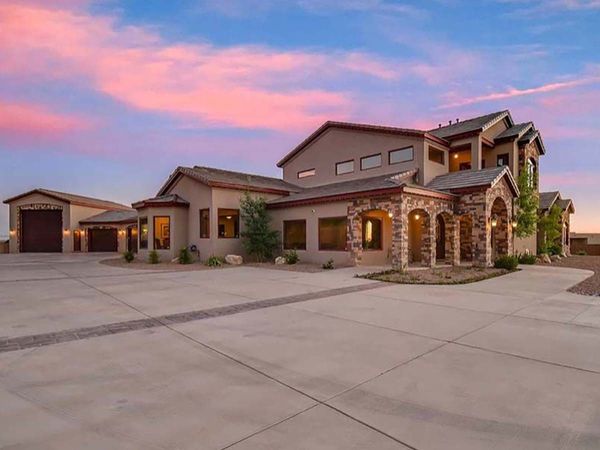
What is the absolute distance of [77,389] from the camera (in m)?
3.09

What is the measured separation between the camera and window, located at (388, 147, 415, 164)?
53.4ft

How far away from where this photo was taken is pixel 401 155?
16.7 meters

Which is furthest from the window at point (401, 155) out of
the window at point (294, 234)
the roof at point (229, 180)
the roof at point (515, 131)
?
the roof at point (515, 131)

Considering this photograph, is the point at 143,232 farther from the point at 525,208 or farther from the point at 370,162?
the point at 525,208

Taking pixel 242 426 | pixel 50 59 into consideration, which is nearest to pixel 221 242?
pixel 50 59

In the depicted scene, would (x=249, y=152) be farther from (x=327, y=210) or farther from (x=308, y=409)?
(x=308, y=409)

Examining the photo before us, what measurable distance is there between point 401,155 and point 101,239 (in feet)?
90.6

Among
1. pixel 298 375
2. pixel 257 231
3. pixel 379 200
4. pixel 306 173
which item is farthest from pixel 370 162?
pixel 298 375

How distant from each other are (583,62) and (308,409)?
62.0 feet

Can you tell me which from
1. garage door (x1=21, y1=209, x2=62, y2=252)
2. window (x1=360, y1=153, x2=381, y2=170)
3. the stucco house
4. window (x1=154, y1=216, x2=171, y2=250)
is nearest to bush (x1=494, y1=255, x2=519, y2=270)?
the stucco house

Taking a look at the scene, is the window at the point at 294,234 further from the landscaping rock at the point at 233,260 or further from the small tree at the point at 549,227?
the small tree at the point at 549,227

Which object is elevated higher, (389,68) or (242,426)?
(389,68)

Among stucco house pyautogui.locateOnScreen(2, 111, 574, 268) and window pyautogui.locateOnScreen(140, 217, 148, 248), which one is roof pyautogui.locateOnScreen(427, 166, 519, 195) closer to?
stucco house pyautogui.locateOnScreen(2, 111, 574, 268)

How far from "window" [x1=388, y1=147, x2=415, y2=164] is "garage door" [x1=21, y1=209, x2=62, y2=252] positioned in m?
29.2
